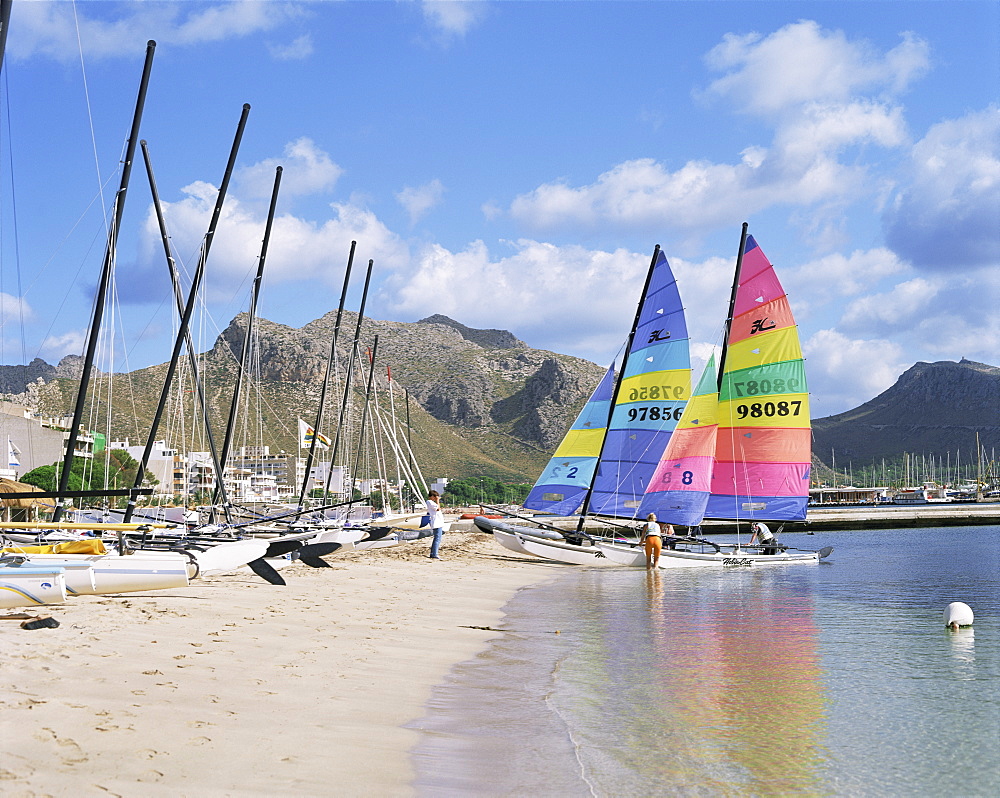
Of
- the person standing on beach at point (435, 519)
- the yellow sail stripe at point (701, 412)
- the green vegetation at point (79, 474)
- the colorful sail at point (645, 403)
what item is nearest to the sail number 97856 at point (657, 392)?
the colorful sail at point (645, 403)

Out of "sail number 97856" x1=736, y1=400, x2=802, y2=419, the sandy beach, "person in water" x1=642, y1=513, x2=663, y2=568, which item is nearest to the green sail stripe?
"sail number 97856" x1=736, y1=400, x2=802, y2=419

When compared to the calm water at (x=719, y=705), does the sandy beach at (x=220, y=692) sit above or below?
above

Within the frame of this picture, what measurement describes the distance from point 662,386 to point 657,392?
290 mm

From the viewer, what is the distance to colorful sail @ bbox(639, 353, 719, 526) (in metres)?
31.6

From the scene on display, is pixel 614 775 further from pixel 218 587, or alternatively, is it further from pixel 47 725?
pixel 218 587

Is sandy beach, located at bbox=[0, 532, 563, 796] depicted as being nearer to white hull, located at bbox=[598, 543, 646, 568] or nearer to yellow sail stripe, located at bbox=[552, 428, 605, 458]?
white hull, located at bbox=[598, 543, 646, 568]

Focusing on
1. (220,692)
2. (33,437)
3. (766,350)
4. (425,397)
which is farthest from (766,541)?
(425,397)

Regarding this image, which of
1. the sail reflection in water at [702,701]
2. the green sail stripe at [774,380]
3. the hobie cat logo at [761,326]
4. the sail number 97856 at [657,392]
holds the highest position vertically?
the hobie cat logo at [761,326]

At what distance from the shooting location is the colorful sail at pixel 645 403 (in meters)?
32.0

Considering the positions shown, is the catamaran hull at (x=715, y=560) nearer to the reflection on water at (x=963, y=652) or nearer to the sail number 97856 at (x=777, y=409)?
the sail number 97856 at (x=777, y=409)

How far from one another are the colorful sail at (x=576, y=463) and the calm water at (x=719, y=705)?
44.1 feet

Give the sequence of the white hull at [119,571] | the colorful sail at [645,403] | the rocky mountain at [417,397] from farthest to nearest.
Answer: the rocky mountain at [417,397] < the colorful sail at [645,403] < the white hull at [119,571]

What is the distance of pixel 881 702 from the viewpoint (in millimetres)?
9477

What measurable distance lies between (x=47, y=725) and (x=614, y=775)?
4.02 m
